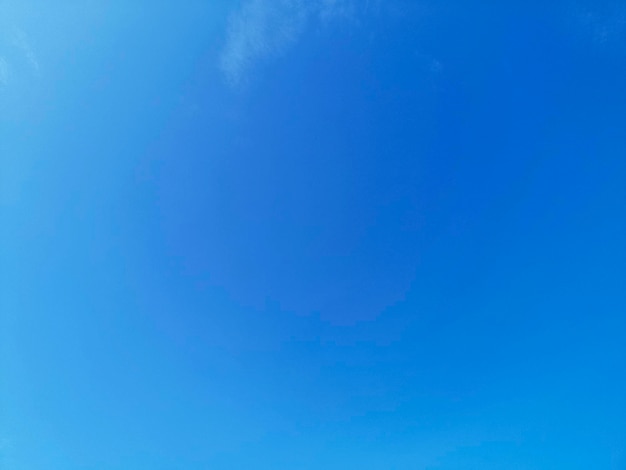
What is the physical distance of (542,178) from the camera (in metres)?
5.89

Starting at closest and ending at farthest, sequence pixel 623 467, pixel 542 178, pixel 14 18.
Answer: pixel 14 18 → pixel 542 178 → pixel 623 467

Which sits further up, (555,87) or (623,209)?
(555,87)

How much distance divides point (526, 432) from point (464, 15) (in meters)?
8.77

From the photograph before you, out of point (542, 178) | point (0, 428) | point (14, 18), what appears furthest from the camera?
point (0, 428)

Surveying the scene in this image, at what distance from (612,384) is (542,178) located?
4528 millimetres

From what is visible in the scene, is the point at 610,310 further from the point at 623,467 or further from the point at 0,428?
the point at 0,428

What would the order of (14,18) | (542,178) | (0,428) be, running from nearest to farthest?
1. (14,18)
2. (542,178)
3. (0,428)

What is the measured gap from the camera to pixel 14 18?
5.45 metres

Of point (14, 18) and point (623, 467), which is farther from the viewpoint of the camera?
point (623, 467)

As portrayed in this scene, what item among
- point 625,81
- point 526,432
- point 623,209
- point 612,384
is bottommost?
point 526,432

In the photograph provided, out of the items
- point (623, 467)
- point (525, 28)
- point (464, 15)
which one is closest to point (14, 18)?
point (464, 15)

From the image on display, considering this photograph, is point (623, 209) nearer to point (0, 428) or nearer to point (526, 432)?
point (526, 432)

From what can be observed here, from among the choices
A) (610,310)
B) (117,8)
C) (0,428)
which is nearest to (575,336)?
(610,310)

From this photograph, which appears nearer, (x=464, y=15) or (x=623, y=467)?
(x=464, y=15)
